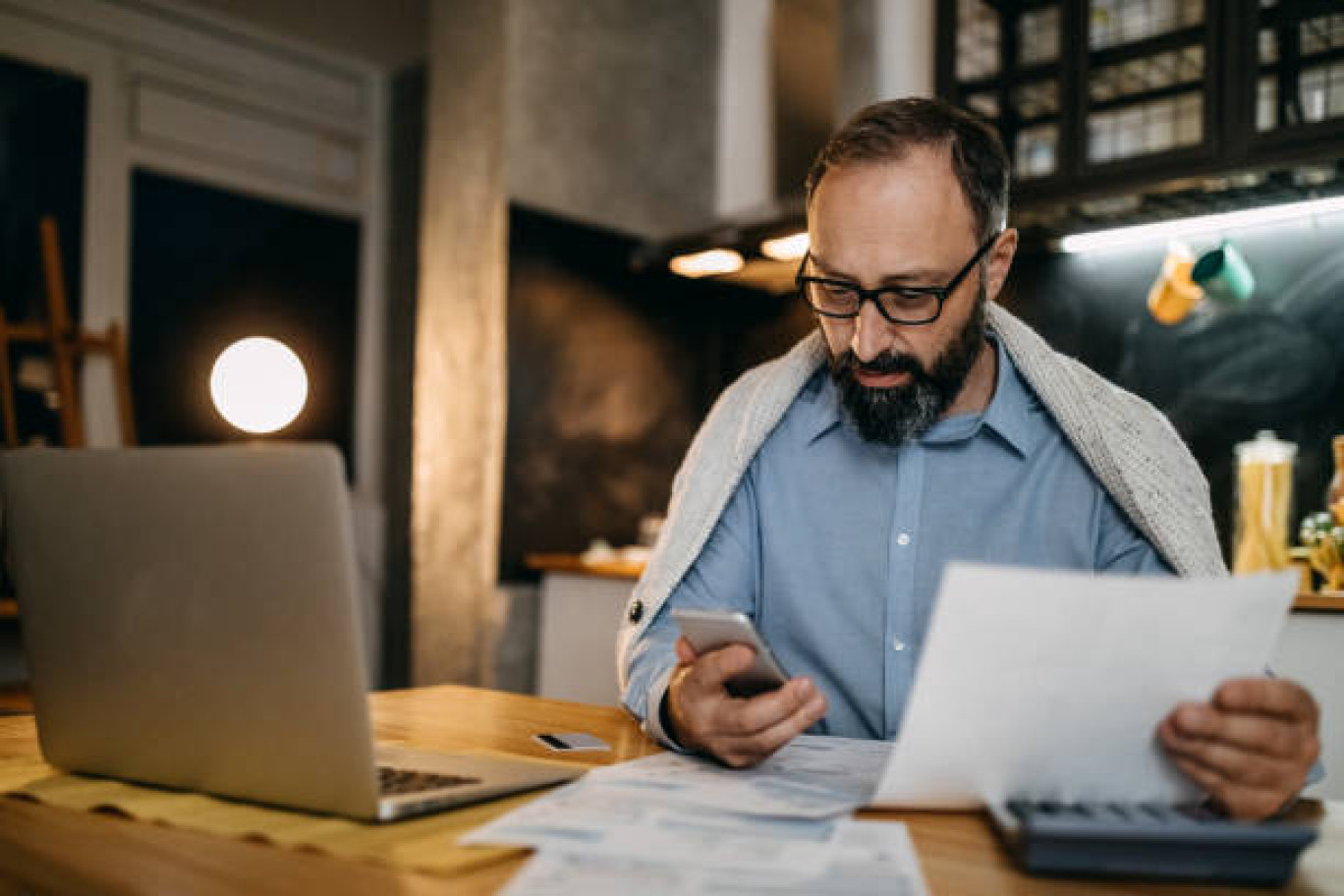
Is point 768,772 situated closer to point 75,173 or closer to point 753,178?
point 753,178

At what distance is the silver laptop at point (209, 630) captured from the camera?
69cm

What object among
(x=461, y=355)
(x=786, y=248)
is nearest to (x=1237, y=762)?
(x=786, y=248)

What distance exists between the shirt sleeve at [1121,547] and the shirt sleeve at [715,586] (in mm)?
427

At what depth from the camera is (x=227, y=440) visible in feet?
14.2

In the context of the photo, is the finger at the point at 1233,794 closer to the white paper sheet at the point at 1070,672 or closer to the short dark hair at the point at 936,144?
the white paper sheet at the point at 1070,672

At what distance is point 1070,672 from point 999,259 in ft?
2.69

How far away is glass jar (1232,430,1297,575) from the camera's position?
2.35m

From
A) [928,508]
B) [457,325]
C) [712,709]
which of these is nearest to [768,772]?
[712,709]

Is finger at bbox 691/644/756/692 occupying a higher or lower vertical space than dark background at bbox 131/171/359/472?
lower

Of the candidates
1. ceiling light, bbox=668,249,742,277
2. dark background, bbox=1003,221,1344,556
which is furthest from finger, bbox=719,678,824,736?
ceiling light, bbox=668,249,742,277

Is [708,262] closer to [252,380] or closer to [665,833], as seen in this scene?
[252,380]

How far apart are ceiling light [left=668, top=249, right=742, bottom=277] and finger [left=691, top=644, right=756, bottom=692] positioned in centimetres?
241

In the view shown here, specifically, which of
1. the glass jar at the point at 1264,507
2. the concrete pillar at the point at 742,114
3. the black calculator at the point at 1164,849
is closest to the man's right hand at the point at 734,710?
the black calculator at the point at 1164,849

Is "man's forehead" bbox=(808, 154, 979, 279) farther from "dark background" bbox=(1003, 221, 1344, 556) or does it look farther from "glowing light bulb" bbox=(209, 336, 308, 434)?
"dark background" bbox=(1003, 221, 1344, 556)
